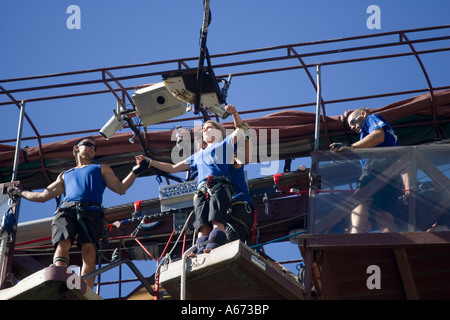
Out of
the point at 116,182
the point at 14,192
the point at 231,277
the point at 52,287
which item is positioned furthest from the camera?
the point at 14,192

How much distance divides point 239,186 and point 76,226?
215 centimetres

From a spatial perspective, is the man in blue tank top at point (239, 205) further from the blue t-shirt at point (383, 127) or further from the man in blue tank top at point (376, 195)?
the blue t-shirt at point (383, 127)

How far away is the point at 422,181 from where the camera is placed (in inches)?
429

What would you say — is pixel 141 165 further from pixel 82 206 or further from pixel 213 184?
pixel 213 184

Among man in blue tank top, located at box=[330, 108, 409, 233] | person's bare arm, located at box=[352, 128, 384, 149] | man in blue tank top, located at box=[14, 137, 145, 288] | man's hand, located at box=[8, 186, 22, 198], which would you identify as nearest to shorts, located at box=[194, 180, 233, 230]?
man in blue tank top, located at box=[14, 137, 145, 288]

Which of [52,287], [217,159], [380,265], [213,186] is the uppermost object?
[217,159]

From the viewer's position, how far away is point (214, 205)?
10.8 m

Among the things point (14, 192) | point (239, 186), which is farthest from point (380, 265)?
point (14, 192)

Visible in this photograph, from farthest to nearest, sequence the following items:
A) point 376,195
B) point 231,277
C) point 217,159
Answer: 1. point 217,159
2. point 376,195
3. point 231,277

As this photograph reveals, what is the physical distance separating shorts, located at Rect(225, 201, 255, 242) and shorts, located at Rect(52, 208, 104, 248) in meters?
1.66

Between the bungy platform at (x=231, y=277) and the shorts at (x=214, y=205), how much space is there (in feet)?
2.04

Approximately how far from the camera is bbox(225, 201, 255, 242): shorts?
36.7ft
